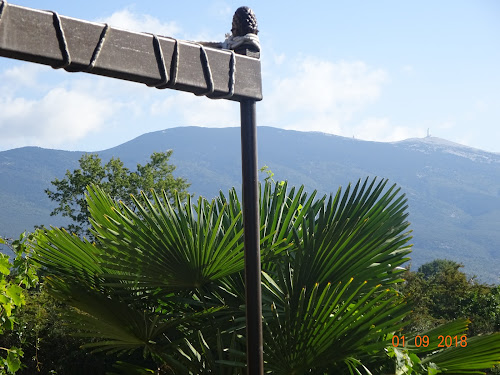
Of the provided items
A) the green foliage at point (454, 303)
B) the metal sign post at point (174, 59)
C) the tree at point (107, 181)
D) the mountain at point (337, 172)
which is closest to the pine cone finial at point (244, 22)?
the metal sign post at point (174, 59)

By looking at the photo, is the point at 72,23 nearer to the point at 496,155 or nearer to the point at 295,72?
the point at 496,155

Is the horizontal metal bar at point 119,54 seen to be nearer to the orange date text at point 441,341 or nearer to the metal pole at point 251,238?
the metal pole at point 251,238

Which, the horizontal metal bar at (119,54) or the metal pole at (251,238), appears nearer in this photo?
the horizontal metal bar at (119,54)

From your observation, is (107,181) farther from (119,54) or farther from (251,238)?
(119,54)

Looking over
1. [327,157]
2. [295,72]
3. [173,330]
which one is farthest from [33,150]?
[173,330]

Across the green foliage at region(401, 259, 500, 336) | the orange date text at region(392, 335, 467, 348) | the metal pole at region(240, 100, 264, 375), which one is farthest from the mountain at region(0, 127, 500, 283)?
the metal pole at region(240, 100, 264, 375)

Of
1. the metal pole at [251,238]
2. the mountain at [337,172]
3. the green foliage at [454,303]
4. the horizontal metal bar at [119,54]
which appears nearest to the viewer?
the horizontal metal bar at [119,54]

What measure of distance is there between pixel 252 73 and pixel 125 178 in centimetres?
2460

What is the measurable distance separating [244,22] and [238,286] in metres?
1.36

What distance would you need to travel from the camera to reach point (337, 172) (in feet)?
474

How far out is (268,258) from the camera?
2889 millimetres

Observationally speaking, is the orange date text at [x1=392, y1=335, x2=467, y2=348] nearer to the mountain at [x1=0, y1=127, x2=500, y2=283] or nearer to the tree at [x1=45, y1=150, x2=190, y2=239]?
the tree at [x1=45, y1=150, x2=190, y2=239]

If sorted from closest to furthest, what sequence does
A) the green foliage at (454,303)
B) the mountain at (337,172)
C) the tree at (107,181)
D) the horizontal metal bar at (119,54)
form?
the horizontal metal bar at (119,54)
the green foliage at (454,303)
the tree at (107,181)
the mountain at (337,172)

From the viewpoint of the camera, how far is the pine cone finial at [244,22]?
6.54 ft
